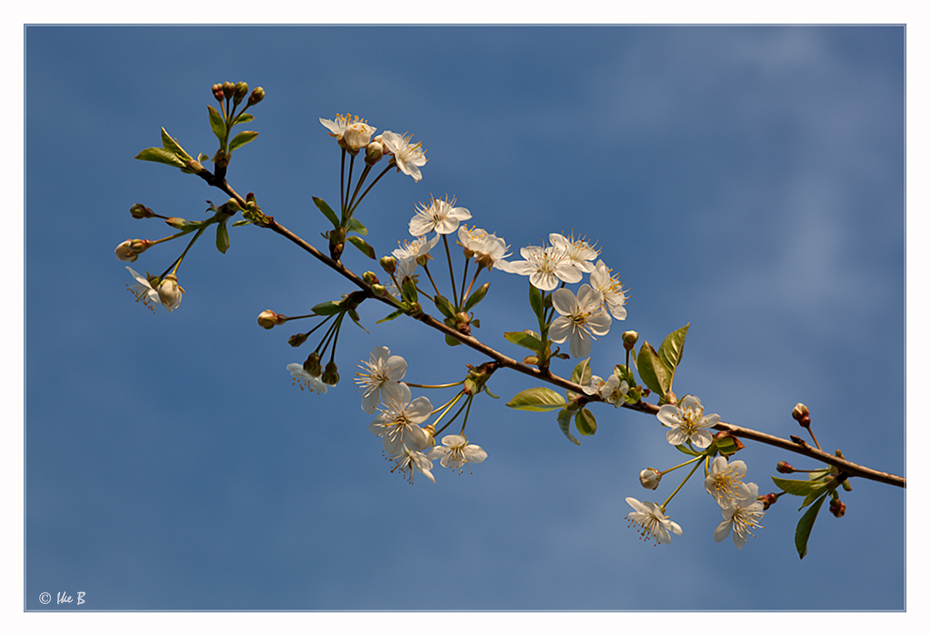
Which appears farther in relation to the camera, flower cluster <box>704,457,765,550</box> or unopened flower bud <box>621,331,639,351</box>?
unopened flower bud <box>621,331,639,351</box>

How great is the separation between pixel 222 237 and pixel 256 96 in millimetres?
598

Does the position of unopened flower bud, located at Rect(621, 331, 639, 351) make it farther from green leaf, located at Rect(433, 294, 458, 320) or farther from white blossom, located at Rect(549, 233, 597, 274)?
green leaf, located at Rect(433, 294, 458, 320)

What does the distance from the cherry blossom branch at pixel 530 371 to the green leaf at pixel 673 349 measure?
250 mm

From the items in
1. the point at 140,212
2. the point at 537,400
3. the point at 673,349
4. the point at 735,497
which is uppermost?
the point at 140,212

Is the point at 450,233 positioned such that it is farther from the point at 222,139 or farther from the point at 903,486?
the point at 903,486

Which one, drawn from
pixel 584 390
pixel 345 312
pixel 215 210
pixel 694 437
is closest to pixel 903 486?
pixel 694 437

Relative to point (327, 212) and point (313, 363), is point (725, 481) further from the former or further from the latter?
point (327, 212)

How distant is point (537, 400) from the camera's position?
235 cm

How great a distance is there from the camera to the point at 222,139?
2.27 metres

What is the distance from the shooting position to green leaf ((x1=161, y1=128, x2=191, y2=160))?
2.25m

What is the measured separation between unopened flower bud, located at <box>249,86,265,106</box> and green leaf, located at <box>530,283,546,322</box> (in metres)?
1.35

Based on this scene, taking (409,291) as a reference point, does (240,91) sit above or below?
above

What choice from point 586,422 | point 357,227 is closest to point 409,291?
point 357,227

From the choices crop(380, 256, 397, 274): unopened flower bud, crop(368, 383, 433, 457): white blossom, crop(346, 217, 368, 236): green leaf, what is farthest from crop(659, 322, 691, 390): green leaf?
crop(346, 217, 368, 236): green leaf
